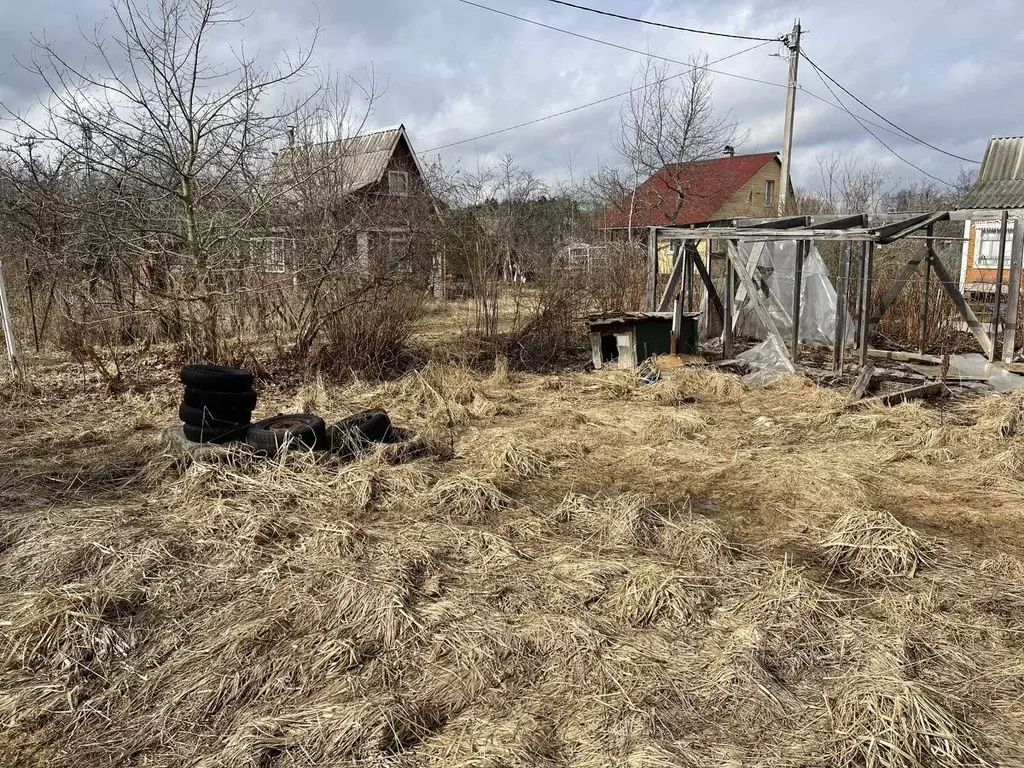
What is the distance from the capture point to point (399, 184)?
532 inches

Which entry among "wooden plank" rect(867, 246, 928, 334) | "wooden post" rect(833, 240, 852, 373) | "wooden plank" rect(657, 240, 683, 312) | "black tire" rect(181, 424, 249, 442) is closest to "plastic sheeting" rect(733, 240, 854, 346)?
"wooden plank" rect(867, 246, 928, 334)

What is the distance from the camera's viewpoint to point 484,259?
10.8 m

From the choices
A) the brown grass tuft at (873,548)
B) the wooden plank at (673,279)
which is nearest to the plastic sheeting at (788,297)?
the wooden plank at (673,279)

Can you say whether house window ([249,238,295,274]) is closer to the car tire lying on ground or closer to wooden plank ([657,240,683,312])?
the car tire lying on ground

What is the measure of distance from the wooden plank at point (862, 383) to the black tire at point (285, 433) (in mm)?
5718

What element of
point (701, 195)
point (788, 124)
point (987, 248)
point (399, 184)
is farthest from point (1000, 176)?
point (399, 184)

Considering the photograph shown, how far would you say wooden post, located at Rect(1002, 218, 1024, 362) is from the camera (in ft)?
29.0

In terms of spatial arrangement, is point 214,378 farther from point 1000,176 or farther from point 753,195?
point 753,195

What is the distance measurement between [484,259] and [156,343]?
16.7ft

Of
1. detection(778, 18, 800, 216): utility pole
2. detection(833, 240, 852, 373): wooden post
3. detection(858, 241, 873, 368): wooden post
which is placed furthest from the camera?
detection(778, 18, 800, 216): utility pole

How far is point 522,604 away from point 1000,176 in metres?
22.3

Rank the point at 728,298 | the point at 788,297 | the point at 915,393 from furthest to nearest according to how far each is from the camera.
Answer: the point at 788,297
the point at 728,298
the point at 915,393

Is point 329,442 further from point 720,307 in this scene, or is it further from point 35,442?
point 720,307

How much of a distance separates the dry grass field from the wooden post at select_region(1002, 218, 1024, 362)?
3.17m
